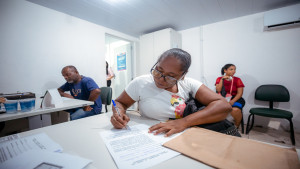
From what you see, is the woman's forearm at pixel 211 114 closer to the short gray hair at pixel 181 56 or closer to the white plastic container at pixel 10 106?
the short gray hair at pixel 181 56

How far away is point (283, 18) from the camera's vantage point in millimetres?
2523

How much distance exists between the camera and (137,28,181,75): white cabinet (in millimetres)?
3502

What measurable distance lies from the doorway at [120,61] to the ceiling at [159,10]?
51.8 inches

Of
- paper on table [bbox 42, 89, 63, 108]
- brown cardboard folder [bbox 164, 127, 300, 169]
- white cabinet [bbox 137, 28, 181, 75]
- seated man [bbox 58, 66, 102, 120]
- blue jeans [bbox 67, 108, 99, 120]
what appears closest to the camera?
brown cardboard folder [bbox 164, 127, 300, 169]

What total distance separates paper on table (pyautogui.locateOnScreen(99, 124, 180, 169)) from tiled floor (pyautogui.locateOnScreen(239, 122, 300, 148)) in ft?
8.38

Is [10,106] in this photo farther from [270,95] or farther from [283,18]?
[283,18]

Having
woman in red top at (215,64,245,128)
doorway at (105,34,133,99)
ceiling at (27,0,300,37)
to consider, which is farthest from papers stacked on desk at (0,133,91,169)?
doorway at (105,34,133,99)

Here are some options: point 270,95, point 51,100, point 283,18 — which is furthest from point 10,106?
point 283,18

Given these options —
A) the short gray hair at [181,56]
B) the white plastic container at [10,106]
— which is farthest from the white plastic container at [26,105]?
the short gray hair at [181,56]

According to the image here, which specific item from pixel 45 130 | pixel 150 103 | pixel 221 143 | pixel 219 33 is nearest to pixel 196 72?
pixel 219 33

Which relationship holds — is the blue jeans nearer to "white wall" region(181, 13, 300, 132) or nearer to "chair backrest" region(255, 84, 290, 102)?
"white wall" region(181, 13, 300, 132)

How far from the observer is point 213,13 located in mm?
2854

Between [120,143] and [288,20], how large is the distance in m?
3.72

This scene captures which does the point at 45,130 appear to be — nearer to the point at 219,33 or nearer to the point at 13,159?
the point at 13,159
